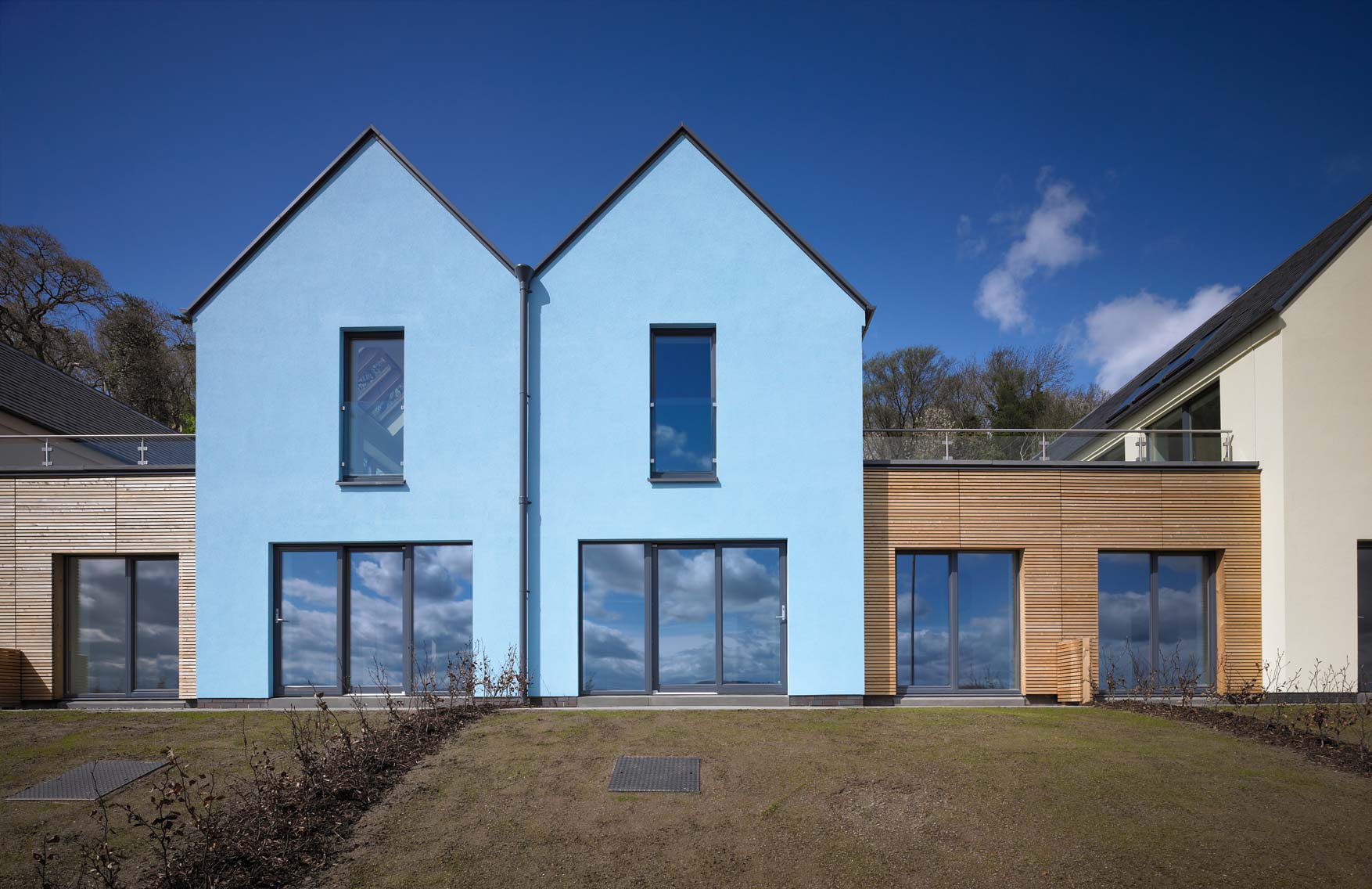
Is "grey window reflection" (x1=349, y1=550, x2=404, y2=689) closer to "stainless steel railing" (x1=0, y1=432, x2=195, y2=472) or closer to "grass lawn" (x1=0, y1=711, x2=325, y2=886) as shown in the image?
"grass lawn" (x1=0, y1=711, x2=325, y2=886)

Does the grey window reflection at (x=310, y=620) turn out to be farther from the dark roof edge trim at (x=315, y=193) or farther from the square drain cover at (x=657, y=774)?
the square drain cover at (x=657, y=774)

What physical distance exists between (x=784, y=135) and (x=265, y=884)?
41.9 feet

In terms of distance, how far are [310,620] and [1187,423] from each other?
1397 centimetres

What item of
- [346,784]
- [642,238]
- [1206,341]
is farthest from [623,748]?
[1206,341]

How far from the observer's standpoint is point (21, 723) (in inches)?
371

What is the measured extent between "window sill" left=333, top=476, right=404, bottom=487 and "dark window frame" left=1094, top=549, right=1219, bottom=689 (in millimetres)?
9766

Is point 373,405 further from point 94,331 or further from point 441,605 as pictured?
point 94,331

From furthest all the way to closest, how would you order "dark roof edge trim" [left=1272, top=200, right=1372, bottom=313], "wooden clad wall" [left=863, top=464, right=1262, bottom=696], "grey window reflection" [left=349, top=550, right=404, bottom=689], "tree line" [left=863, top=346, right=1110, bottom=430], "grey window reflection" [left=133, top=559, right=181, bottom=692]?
"tree line" [left=863, top=346, right=1110, bottom=430]
"dark roof edge trim" [left=1272, top=200, right=1372, bottom=313]
"grey window reflection" [left=133, top=559, right=181, bottom=692]
"wooden clad wall" [left=863, top=464, right=1262, bottom=696]
"grey window reflection" [left=349, top=550, right=404, bottom=689]

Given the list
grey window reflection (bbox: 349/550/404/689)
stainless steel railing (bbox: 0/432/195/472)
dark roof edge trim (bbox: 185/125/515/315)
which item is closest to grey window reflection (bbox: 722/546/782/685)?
grey window reflection (bbox: 349/550/404/689)

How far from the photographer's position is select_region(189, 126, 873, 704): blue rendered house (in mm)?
10328

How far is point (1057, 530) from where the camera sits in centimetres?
1098

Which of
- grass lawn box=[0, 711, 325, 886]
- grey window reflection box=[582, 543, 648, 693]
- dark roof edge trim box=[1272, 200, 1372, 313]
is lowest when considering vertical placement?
grass lawn box=[0, 711, 325, 886]

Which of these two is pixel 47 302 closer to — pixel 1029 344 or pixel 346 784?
pixel 346 784

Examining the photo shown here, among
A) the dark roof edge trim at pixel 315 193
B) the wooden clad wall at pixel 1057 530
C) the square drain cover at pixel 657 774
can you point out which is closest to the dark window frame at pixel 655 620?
the wooden clad wall at pixel 1057 530
